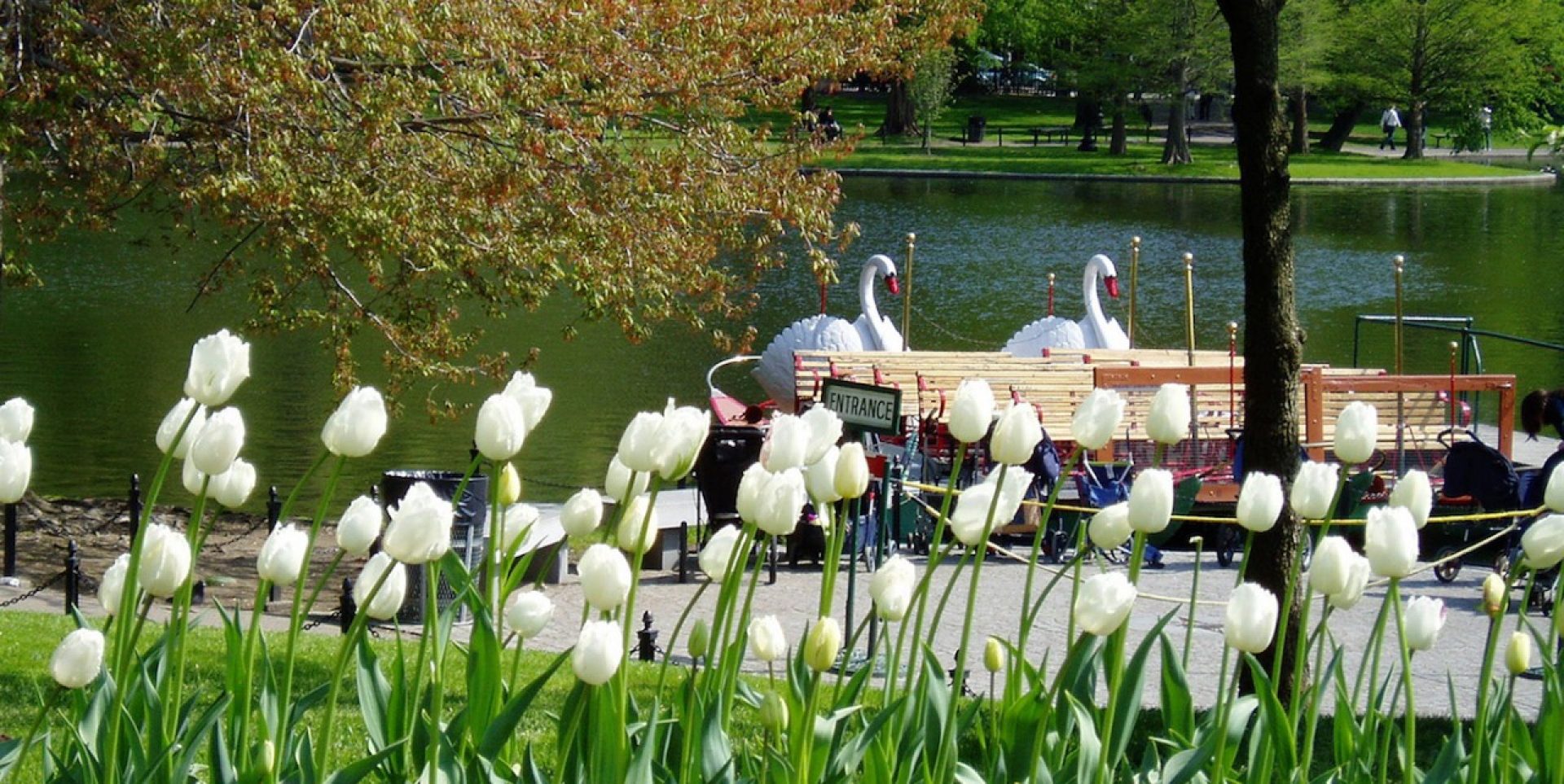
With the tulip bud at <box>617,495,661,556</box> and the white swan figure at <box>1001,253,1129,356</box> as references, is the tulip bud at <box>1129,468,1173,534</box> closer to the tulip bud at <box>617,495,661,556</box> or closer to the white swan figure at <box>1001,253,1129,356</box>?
the tulip bud at <box>617,495,661,556</box>

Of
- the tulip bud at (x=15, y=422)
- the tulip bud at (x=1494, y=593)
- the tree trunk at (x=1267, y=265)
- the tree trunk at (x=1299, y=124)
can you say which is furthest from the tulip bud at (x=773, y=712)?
the tree trunk at (x=1299, y=124)

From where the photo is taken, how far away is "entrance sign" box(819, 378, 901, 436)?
750cm

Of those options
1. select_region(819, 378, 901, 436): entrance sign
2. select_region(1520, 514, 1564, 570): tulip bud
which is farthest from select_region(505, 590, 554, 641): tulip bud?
select_region(819, 378, 901, 436): entrance sign

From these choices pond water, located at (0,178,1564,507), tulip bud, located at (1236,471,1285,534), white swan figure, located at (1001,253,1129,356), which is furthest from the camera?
pond water, located at (0,178,1564,507)

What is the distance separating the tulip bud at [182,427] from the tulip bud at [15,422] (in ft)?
0.61

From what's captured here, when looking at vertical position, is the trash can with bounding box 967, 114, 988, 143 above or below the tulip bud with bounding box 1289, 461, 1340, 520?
below

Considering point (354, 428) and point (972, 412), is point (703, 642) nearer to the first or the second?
point (972, 412)

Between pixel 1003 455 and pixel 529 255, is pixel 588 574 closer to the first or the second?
pixel 1003 455

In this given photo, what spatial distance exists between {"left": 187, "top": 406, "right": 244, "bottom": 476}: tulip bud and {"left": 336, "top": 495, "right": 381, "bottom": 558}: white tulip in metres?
0.17

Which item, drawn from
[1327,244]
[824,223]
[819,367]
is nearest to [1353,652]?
[824,223]

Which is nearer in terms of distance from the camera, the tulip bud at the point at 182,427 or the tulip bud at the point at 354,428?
the tulip bud at the point at 354,428

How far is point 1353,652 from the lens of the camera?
923 cm

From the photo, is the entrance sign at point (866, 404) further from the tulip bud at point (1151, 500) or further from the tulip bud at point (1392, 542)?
the tulip bud at point (1392, 542)

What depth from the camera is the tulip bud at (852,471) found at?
2.74 metres
